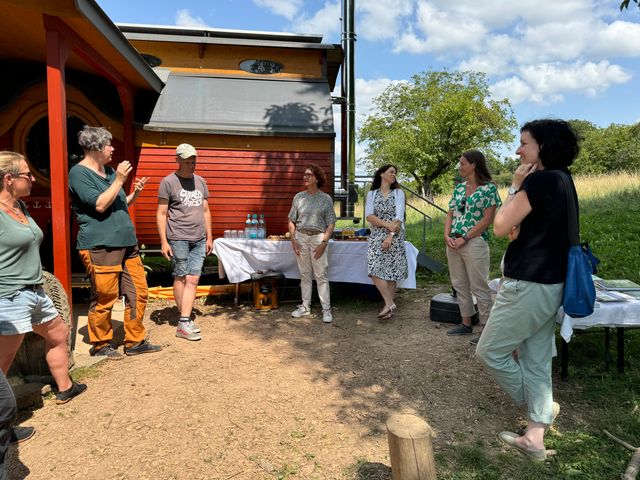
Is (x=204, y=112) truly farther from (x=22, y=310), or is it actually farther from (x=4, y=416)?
(x=4, y=416)

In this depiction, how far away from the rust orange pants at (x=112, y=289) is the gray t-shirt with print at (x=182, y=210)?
1.99 ft

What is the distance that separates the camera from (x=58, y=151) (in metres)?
4.07

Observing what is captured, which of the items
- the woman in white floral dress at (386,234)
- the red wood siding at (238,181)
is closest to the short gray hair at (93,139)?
the red wood siding at (238,181)

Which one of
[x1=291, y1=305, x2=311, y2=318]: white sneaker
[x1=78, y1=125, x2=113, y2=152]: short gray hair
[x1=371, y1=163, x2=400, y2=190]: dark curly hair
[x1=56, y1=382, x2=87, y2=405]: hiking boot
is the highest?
[x1=78, y1=125, x2=113, y2=152]: short gray hair

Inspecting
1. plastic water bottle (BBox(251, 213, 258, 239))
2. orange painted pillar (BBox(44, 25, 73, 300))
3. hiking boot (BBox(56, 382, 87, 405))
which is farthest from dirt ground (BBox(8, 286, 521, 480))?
plastic water bottle (BBox(251, 213, 258, 239))

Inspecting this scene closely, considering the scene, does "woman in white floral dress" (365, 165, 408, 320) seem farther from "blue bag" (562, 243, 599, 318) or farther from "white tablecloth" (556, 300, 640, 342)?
"blue bag" (562, 243, 599, 318)

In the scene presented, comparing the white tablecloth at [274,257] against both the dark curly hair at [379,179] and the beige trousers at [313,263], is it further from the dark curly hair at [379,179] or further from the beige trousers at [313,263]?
the dark curly hair at [379,179]

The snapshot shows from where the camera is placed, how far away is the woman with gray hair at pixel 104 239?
3.99 meters

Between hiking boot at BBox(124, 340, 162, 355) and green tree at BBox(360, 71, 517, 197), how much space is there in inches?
1000

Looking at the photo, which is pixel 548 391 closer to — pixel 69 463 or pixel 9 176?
pixel 69 463

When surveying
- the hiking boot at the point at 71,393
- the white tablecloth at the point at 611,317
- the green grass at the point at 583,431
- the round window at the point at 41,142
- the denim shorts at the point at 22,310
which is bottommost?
the green grass at the point at 583,431

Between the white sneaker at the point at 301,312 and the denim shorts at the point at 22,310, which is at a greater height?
the denim shorts at the point at 22,310

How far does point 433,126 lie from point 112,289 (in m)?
26.7

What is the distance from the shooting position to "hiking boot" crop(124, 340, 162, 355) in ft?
14.6
